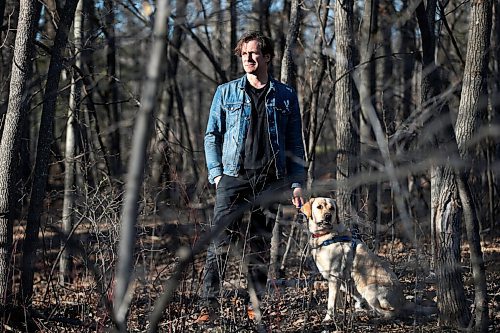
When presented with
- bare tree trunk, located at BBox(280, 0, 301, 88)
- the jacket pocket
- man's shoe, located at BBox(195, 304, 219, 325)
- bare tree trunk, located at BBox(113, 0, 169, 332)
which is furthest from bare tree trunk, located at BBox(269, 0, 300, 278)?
bare tree trunk, located at BBox(113, 0, 169, 332)

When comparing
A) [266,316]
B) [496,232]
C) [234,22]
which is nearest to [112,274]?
[266,316]

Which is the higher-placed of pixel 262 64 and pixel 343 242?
pixel 262 64

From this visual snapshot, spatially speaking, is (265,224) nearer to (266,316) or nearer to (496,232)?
(266,316)

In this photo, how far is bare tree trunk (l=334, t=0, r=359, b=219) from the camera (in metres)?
7.01

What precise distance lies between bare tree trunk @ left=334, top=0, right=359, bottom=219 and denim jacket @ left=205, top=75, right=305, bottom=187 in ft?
4.60

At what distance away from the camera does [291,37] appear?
25.1ft

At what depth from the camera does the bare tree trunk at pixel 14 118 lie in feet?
18.4

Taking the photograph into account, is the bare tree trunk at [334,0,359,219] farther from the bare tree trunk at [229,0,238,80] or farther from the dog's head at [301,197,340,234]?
the bare tree trunk at [229,0,238,80]

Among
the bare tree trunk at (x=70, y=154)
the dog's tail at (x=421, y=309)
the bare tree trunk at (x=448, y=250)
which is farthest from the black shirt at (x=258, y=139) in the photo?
the bare tree trunk at (x=70, y=154)

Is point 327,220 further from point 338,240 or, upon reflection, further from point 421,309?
point 421,309

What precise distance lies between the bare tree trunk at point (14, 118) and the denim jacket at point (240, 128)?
1415 mm

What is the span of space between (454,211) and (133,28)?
5356 millimetres

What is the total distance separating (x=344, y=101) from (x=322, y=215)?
5.55 feet

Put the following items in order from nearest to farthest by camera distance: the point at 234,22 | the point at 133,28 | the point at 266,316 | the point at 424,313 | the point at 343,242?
the point at 266,316 → the point at 424,313 → the point at 343,242 → the point at 133,28 → the point at 234,22
